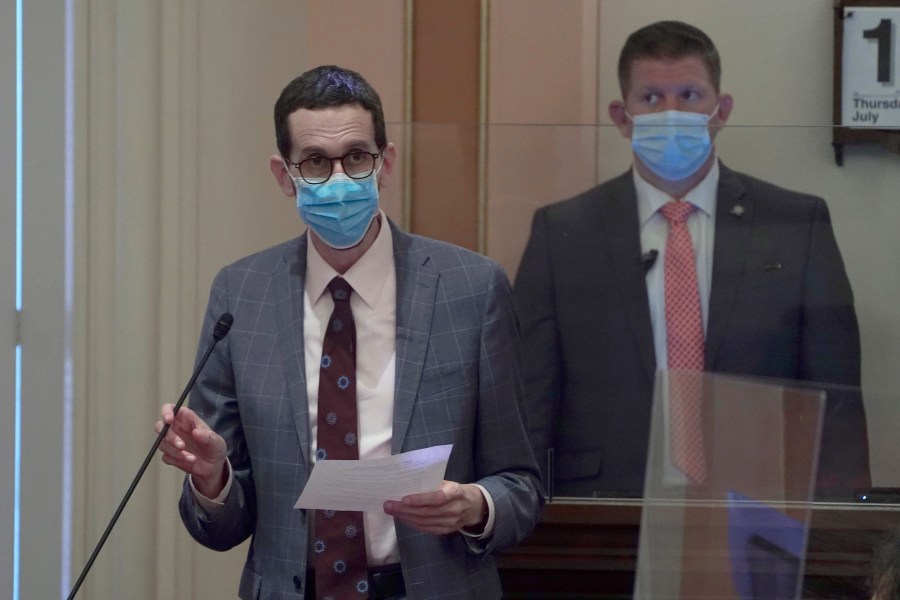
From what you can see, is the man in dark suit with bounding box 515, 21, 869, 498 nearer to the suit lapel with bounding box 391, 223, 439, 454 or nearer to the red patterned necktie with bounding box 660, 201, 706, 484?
the red patterned necktie with bounding box 660, 201, 706, 484

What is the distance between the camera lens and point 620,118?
2.63m

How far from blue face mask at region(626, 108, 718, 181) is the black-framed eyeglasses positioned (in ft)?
2.46

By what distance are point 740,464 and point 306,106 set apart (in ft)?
3.17

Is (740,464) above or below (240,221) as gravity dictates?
below

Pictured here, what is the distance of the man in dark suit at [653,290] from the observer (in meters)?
2.48

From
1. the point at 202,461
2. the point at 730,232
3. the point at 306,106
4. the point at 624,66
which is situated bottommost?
the point at 202,461

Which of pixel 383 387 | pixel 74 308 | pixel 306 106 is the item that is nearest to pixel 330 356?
pixel 383 387

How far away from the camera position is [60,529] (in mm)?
3000

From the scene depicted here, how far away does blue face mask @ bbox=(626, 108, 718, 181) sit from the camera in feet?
8.10

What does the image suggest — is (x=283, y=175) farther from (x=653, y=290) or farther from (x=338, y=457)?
(x=653, y=290)

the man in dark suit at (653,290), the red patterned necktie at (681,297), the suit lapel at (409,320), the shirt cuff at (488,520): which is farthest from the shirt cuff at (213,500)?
the red patterned necktie at (681,297)

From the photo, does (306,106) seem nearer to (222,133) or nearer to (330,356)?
(330,356)

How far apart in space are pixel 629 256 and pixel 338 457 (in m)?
0.98

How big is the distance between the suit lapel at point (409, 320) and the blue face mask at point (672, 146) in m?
0.69
